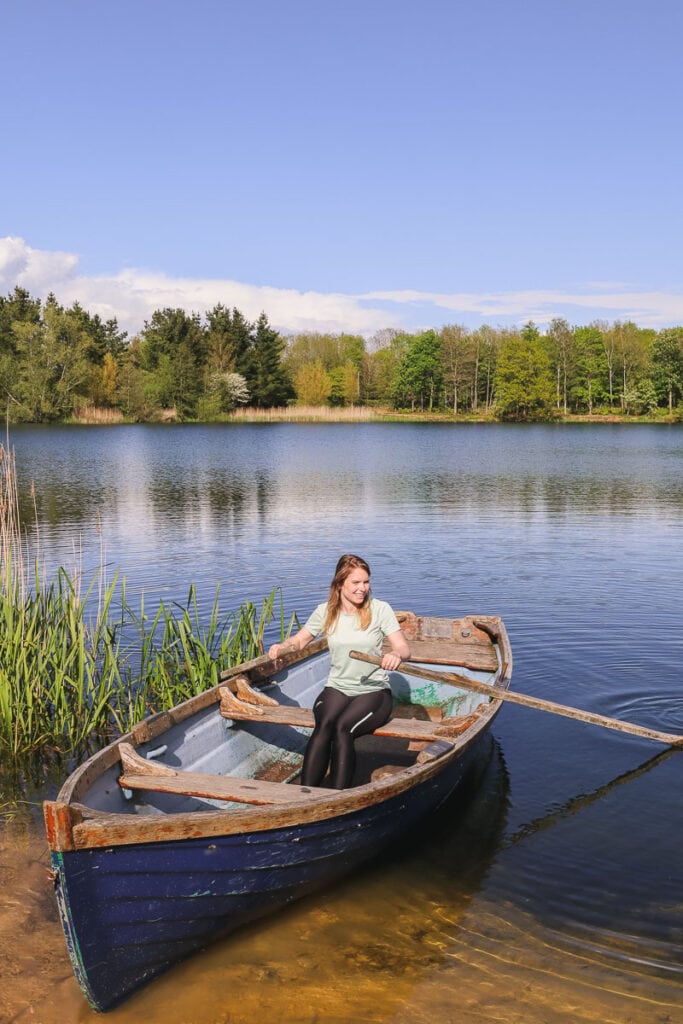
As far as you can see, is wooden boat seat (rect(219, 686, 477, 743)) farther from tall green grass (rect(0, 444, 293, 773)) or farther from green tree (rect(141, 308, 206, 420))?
green tree (rect(141, 308, 206, 420))

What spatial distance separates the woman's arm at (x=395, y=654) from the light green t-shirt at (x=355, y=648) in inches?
2.2

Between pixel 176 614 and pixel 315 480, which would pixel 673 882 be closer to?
pixel 176 614

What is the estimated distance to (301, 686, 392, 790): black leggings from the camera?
19.1 feet

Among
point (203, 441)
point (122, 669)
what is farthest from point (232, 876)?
point (203, 441)

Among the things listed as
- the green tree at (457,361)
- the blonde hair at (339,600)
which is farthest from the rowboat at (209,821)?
the green tree at (457,361)

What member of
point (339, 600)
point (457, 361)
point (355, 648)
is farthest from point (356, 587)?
point (457, 361)

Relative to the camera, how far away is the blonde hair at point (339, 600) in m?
6.04

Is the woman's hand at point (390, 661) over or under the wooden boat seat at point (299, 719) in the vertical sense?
over

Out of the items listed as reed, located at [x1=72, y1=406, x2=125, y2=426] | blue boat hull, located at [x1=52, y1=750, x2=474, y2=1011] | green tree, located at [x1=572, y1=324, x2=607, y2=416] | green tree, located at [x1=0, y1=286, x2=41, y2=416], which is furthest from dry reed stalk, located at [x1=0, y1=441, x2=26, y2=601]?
green tree, located at [x1=572, y1=324, x2=607, y2=416]

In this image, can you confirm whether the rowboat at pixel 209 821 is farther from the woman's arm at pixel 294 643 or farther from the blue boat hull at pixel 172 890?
the woman's arm at pixel 294 643

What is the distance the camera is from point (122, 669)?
9336mm

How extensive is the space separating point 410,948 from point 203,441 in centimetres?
5131

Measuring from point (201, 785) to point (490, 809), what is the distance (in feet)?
9.53

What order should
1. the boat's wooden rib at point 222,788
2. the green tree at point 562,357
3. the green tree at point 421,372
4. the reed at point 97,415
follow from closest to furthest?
the boat's wooden rib at point 222,788 → the reed at point 97,415 → the green tree at point 562,357 → the green tree at point 421,372
